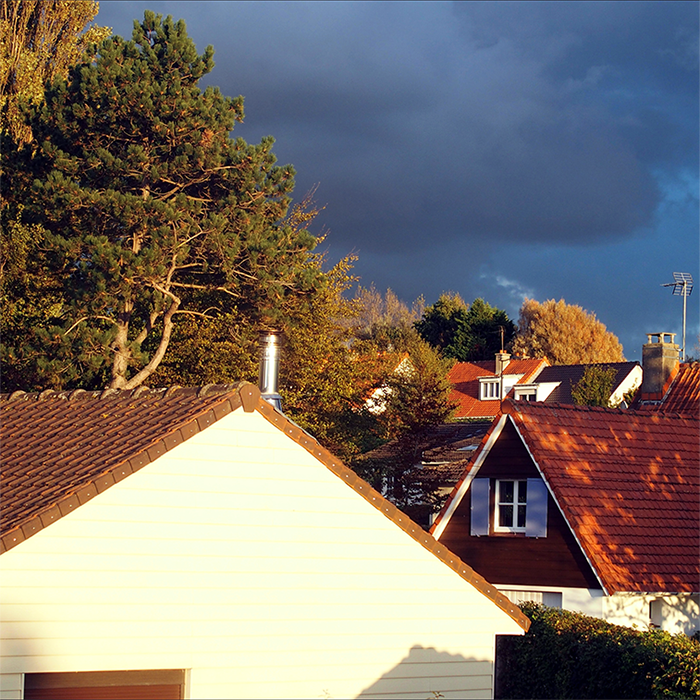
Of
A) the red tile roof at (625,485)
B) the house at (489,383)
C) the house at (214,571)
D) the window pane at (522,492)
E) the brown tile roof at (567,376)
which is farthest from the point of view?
the house at (489,383)

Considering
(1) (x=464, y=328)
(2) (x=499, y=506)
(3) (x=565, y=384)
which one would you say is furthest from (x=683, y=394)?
(1) (x=464, y=328)

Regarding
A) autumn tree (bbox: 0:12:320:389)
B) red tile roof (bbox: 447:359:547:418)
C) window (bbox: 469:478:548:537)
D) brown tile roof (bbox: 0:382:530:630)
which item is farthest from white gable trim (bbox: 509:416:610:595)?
red tile roof (bbox: 447:359:547:418)

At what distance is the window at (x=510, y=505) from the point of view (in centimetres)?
2269

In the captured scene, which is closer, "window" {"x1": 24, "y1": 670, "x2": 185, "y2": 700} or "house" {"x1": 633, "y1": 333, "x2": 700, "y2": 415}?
"window" {"x1": 24, "y1": 670, "x2": 185, "y2": 700}

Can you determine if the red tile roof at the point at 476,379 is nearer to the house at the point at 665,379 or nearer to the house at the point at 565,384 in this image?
the house at the point at 565,384

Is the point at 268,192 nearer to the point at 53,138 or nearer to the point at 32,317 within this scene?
the point at 53,138

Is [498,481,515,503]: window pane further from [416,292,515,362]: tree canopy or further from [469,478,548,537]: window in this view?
[416,292,515,362]: tree canopy

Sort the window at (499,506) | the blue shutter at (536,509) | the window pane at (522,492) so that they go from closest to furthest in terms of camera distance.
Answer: the blue shutter at (536,509)
the window at (499,506)
the window pane at (522,492)

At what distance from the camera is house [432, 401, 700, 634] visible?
20234mm

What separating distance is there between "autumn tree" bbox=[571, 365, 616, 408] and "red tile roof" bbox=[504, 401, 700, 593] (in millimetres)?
23706

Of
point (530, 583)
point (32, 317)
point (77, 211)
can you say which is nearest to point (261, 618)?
point (530, 583)

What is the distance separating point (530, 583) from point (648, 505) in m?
3.15

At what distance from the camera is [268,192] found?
31.0 metres

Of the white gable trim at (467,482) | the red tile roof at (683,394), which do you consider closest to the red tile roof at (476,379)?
the red tile roof at (683,394)
